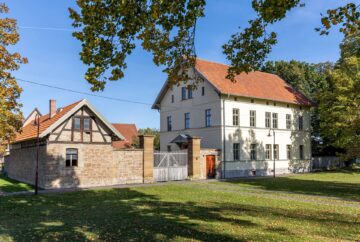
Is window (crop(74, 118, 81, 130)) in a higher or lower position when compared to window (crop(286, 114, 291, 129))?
lower

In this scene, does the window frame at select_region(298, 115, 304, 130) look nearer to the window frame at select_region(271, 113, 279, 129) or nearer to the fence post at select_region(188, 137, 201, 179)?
the window frame at select_region(271, 113, 279, 129)

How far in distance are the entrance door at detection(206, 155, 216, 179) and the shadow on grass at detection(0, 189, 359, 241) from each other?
13.8m

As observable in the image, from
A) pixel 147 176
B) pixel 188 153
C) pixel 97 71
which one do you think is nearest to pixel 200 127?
pixel 188 153

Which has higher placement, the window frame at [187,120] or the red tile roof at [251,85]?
the red tile roof at [251,85]

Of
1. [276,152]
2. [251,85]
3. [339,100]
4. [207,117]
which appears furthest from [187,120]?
[339,100]

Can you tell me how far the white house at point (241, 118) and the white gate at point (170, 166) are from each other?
4.24 meters

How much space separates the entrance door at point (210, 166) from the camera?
3022 cm

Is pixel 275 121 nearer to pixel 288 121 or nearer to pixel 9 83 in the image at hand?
pixel 288 121

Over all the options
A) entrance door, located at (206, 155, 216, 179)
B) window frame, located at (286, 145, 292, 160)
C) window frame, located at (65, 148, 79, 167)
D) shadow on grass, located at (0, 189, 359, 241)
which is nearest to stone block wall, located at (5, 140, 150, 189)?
window frame, located at (65, 148, 79, 167)

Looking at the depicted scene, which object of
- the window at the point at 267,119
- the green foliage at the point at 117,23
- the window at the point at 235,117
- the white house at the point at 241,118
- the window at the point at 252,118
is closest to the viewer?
the green foliage at the point at 117,23

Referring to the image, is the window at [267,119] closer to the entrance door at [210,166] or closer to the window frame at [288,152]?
the window frame at [288,152]

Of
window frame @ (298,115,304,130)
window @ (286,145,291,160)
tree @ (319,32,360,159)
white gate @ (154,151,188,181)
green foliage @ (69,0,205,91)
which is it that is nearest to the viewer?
green foliage @ (69,0,205,91)

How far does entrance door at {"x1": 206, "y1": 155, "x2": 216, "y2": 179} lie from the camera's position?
99.1 feet

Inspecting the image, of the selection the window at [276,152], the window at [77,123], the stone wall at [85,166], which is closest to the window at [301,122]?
the window at [276,152]
